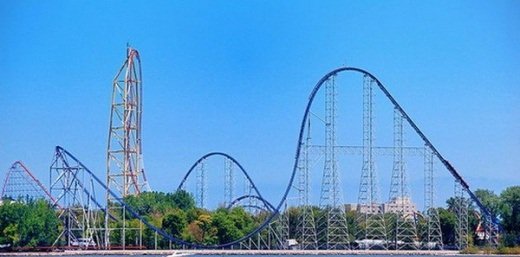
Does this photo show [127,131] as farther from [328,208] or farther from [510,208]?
[510,208]

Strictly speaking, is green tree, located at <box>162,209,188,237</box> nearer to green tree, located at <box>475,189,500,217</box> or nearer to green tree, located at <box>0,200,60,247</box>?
green tree, located at <box>0,200,60,247</box>

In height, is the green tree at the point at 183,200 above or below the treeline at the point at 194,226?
above

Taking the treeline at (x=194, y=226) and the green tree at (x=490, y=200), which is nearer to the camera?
the treeline at (x=194, y=226)

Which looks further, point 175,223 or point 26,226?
point 175,223

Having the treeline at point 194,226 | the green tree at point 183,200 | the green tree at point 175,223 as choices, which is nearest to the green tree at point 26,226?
the treeline at point 194,226

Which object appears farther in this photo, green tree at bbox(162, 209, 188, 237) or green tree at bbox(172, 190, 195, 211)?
green tree at bbox(172, 190, 195, 211)

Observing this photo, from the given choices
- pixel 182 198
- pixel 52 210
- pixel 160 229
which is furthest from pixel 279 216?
pixel 182 198

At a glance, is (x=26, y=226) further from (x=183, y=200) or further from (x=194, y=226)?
(x=183, y=200)

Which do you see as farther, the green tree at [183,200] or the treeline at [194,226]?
the green tree at [183,200]

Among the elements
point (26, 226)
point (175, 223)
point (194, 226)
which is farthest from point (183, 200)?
point (26, 226)

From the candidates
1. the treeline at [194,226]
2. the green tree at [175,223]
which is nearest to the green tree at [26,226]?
the treeline at [194,226]

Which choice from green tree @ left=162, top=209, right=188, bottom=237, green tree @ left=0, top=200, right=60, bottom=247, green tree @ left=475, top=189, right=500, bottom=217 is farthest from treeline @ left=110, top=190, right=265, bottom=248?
green tree @ left=475, top=189, right=500, bottom=217

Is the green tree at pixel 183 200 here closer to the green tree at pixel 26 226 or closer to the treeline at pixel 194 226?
the treeline at pixel 194 226
